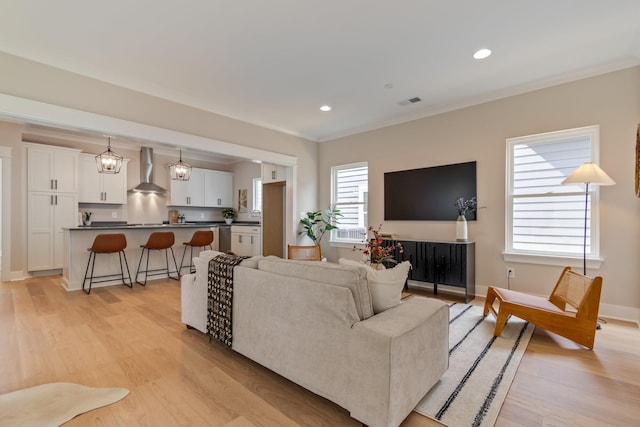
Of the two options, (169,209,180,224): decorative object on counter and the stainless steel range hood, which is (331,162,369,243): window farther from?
the stainless steel range hood

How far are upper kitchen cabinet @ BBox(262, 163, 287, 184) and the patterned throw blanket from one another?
3524 mm

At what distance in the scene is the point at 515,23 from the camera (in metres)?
2.55

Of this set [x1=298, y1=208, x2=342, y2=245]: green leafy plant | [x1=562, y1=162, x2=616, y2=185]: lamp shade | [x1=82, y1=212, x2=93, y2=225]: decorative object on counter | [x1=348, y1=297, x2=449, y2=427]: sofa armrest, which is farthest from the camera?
[x1=82, y1=212, x2=93, y2=225]: decorative object on counter

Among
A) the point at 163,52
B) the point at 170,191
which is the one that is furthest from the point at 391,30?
the point at 170,191

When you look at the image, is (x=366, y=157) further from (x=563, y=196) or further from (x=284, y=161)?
(x=563, y=196)

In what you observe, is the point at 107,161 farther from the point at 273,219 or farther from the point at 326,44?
the point at 326,44

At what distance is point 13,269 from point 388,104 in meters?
6.97

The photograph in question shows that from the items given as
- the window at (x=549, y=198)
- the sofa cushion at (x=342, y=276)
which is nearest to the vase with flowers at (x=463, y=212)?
the window at (x=549, y=198)

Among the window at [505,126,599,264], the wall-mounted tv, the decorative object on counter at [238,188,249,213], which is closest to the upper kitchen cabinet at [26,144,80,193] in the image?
the decorative object on counter at [238,188,249,213]

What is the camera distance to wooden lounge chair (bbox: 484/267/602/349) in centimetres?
248

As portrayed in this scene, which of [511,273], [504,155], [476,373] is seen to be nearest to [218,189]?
[504,155]

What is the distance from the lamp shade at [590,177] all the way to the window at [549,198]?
448mm

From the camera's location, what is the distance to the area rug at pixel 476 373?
5.66 ft

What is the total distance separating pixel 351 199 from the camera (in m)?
5.72
